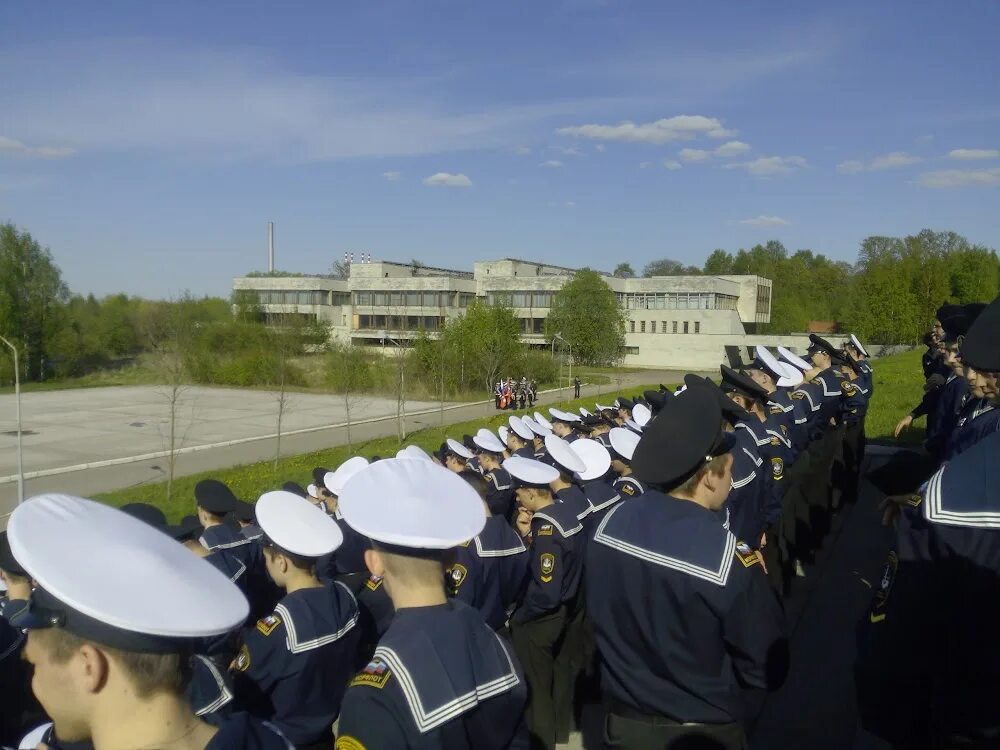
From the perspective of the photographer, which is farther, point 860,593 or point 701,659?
point 860,593

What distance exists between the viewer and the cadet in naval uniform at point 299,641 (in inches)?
122

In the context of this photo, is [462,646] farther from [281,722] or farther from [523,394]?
[523,394]

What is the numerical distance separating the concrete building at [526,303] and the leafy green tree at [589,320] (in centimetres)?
686

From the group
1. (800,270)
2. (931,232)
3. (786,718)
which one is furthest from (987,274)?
(800,270)

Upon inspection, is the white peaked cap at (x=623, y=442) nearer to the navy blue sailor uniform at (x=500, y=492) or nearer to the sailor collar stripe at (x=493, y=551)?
the navy blue sailor uniform at (x=500, y=492)

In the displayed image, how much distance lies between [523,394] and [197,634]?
3306 centimetres

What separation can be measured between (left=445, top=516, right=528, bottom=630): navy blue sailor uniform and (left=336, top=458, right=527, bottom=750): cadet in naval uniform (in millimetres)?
1889

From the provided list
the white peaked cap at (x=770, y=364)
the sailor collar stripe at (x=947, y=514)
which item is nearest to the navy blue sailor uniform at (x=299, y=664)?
the sailor collar stripe at (x=947, y=514)

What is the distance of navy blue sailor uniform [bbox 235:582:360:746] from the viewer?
310 cm

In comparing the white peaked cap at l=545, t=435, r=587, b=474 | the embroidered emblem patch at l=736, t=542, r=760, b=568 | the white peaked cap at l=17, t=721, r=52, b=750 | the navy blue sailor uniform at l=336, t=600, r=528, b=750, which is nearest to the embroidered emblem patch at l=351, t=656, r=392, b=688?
the navy blue sailor uniform at l=336, t=600, r=528, b=750

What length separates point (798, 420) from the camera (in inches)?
288

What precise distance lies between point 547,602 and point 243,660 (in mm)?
2067

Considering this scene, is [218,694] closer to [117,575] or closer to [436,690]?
[436,690]

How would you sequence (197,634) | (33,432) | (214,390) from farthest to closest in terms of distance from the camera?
1. (214,390)
2. (33,432)
3. (197,634)
